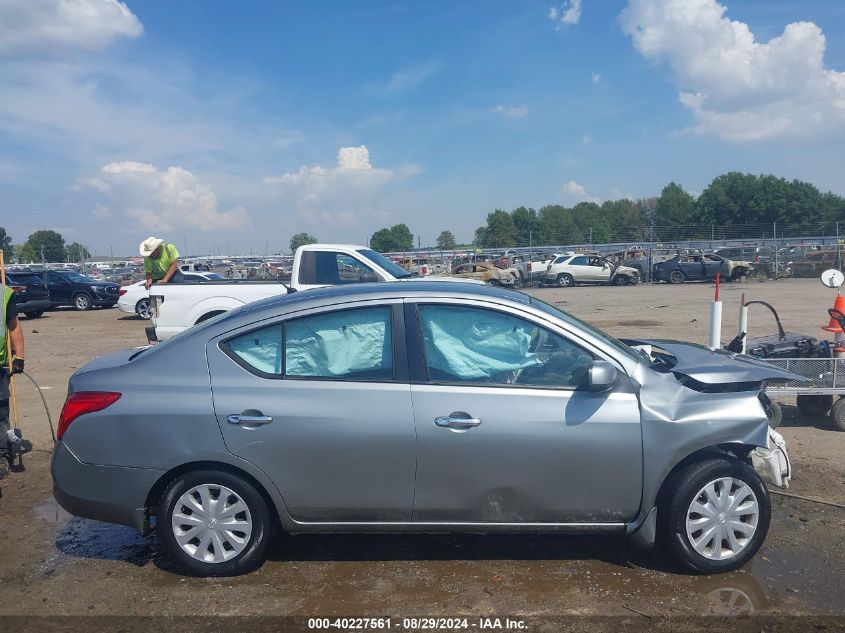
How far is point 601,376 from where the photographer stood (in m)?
3.87

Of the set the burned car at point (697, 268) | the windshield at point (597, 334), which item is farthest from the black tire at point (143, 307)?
the burned car at point (697, 268)

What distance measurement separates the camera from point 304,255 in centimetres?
1070

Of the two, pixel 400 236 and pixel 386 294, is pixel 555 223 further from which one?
pixel 386 294

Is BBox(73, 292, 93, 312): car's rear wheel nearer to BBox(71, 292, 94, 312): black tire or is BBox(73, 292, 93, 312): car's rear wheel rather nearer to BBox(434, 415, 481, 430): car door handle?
BBox(71, 292, 94, 312): black tire

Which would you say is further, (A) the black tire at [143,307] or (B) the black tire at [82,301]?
(B) the black tire at [82,301]

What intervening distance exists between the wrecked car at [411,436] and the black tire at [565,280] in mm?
30384

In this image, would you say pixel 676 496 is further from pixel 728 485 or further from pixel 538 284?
pixel 538 284

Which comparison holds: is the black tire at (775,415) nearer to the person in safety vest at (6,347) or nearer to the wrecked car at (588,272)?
the person in safety vest at (6,347)

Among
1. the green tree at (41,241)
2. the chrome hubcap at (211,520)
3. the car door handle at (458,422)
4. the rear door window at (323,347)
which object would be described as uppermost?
the green tree at (41,241)

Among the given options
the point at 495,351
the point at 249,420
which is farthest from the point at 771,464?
the point at 249,420

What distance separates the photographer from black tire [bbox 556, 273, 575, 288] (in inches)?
1344

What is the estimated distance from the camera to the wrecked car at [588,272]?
33906mm

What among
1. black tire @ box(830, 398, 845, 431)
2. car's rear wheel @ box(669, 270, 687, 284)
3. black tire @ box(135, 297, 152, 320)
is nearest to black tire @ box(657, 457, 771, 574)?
black tire @ box(830, 398, 845, 431)

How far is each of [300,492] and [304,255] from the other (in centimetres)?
700
